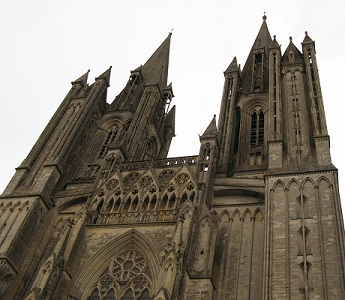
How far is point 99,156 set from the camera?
93.7ft

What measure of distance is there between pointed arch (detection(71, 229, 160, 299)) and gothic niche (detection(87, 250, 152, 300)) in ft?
0.59

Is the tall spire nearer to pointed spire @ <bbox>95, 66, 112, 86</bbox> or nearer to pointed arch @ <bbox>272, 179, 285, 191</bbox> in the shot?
pointed spire @ <bbox>95, 66, 112, 86</bbox>

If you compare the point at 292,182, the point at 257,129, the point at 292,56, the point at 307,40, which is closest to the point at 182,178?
the point at 292,182

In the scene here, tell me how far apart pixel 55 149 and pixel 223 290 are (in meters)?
12.4

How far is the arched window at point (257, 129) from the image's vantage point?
25.9 m

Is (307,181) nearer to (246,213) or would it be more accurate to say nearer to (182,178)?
(246,213)

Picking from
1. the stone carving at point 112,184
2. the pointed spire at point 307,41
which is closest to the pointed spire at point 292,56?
the pointed spire at point 307,41

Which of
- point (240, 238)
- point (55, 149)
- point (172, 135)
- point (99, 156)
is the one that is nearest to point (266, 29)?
point (172, 135)

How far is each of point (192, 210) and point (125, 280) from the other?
3698 millimetres

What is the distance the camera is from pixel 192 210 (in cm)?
1850

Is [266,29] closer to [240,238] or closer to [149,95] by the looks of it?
[149,95]

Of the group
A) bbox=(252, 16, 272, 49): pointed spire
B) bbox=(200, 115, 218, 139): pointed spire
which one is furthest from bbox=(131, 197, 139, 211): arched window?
bbox=(252, 16, 272, 49): pointed spire

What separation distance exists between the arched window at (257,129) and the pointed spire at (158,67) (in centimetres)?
754

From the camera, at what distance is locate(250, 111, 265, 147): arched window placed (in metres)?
25.9
